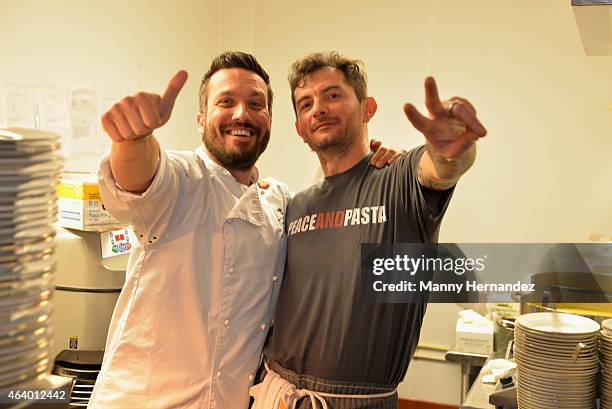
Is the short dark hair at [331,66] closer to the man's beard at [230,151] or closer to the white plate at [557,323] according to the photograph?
the man's beard at [230,151]

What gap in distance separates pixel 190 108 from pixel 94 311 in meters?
1.65

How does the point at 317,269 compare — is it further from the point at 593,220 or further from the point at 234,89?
the point at 593,220

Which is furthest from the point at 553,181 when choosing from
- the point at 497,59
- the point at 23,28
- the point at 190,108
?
the point at 23,28

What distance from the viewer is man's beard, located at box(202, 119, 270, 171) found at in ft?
4.44

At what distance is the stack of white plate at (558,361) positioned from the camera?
1029 mm

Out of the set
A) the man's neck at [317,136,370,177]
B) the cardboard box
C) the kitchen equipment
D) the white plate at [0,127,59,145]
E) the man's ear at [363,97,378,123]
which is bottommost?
the kitchen equipment

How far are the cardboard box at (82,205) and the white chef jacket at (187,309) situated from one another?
45 centimetres

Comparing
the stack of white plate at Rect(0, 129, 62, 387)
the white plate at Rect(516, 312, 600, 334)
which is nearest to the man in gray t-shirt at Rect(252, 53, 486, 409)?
the white plate at Rect(516, 312, 600, 334)

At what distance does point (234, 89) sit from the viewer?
1371 mm

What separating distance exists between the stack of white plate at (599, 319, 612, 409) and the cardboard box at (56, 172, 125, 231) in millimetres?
1228

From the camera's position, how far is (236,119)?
1.34 metres

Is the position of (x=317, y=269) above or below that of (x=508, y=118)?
below

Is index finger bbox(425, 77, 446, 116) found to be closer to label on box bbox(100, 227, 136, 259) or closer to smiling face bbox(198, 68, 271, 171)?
smiling face bbox(198, 68, 271, 171)

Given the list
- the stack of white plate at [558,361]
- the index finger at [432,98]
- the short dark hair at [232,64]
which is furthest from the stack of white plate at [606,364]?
the short dark hair at [232,64]
